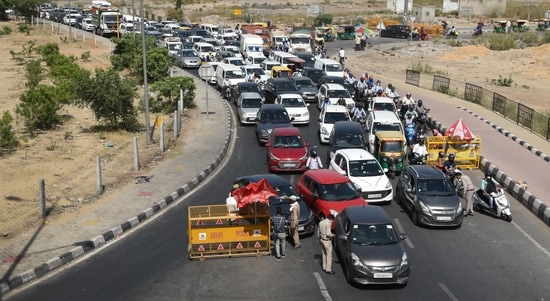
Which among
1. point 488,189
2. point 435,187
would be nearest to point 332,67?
point 488,189

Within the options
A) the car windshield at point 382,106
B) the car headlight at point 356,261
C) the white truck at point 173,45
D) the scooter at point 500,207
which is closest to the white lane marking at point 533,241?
the scooter at point 500,207

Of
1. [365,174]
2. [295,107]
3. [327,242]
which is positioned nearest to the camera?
[327,242]

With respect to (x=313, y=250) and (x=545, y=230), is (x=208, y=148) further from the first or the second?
(x=545, y=230)

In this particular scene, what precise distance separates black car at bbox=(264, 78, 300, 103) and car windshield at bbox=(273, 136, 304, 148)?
1129 centimetres

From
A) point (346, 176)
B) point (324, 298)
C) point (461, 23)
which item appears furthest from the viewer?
point (461, 23)

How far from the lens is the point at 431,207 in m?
18.0

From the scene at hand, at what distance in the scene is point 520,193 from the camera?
21.1m

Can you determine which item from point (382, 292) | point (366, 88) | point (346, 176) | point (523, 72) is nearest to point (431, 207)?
point (346, 176)

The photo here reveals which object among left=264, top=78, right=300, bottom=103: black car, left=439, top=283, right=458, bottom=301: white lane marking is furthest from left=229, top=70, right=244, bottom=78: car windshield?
left=439, top=283, right=458, bottom=301: white lane marking

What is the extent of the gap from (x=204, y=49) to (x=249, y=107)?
24.3 metres

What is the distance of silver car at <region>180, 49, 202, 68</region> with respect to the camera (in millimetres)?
52312

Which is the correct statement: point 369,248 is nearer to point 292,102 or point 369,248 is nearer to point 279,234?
point 279,234

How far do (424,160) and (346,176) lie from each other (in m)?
4.91

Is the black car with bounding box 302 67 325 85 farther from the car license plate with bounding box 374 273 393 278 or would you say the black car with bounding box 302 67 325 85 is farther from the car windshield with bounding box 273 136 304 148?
the car license plate with bounding box 374 273 393 278
